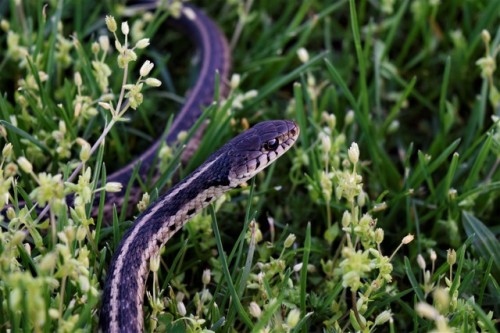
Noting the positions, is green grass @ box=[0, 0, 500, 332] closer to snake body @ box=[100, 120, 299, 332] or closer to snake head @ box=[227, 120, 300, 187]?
snake body @ box=[100, 120, 299, 332]

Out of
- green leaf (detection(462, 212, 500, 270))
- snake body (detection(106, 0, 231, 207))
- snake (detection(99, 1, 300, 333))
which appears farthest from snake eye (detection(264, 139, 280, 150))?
green leaf (detection(462, 212, 500, 270))

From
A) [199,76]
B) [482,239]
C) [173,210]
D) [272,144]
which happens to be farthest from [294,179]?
[199,76]

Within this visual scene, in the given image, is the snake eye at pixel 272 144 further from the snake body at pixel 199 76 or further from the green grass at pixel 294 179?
the snake body at pixel 199 76

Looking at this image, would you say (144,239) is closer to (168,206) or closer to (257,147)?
(168,206)

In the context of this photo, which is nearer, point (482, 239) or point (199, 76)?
point (482, 239)

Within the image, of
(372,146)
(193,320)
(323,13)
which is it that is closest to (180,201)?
(193,320)

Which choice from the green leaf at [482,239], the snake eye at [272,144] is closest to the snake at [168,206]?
the snake eye at [272,144]
